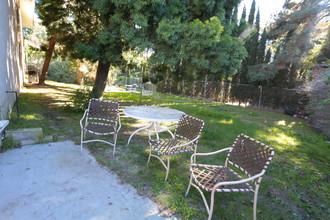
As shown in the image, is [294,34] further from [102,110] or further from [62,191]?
[62,191]

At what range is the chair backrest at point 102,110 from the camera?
12.5 feet

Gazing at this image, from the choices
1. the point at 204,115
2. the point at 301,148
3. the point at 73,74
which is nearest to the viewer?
the point at 301,148

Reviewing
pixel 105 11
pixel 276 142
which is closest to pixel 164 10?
pixel 105 11

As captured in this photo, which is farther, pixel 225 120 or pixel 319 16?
pixel 319 16

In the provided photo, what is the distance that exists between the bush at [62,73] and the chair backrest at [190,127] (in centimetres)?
2142

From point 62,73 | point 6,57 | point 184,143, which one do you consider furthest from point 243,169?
point 62,73

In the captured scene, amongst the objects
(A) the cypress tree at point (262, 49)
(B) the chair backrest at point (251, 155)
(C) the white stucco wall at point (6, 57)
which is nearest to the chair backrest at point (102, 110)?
(C) the white stucco wall at point (6, 57)

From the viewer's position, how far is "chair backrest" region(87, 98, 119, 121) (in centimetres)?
381

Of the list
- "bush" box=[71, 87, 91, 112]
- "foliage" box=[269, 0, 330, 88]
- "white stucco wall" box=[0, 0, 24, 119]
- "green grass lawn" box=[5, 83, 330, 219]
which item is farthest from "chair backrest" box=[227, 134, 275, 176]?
"foliage" box=[269, 0, 330, 88]

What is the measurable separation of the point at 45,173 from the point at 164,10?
4984mm

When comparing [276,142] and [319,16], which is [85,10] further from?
[319,16]

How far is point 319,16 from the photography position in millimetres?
11453

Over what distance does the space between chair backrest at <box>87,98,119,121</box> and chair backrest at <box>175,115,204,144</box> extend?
1.34 m

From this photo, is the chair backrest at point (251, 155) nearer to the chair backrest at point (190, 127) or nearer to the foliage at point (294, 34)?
the chair backrest at point (190, 127)
